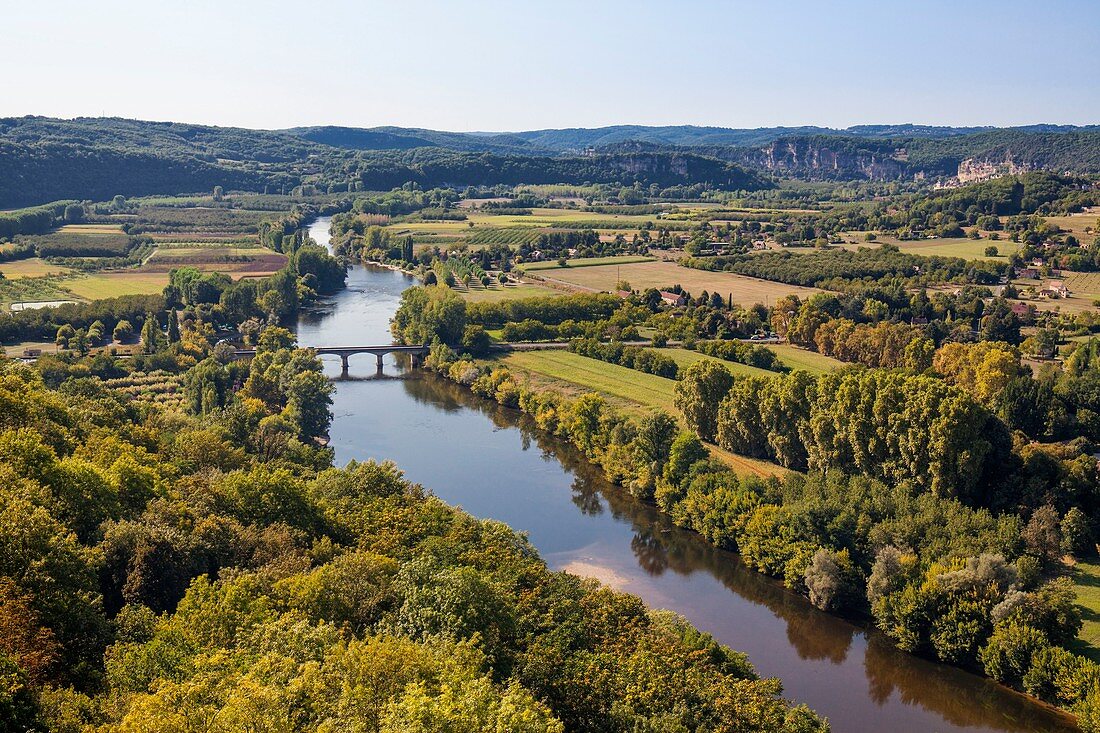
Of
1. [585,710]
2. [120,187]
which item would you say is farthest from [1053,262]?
[120,187]

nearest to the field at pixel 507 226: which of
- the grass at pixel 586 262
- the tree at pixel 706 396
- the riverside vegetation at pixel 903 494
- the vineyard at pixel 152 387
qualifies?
the grass at pixel 586 262

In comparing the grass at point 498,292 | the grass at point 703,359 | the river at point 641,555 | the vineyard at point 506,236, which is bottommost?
the river at point 641,555

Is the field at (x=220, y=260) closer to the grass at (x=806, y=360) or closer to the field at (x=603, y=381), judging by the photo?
the field at (x=603, y=381)

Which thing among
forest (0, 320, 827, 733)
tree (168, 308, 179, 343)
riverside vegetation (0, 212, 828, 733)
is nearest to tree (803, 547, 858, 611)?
riverside vegetation (0, 212, 828, 733)

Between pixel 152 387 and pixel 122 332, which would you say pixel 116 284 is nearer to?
pixel 122 332

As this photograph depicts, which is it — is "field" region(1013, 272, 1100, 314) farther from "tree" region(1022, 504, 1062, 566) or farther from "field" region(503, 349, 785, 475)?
"tree" region(1022, 504, 1062, 566)

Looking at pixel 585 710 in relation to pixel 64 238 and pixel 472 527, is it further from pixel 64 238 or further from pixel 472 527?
pixel 64 238

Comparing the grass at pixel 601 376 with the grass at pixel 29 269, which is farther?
the grass at pixel 29 269
